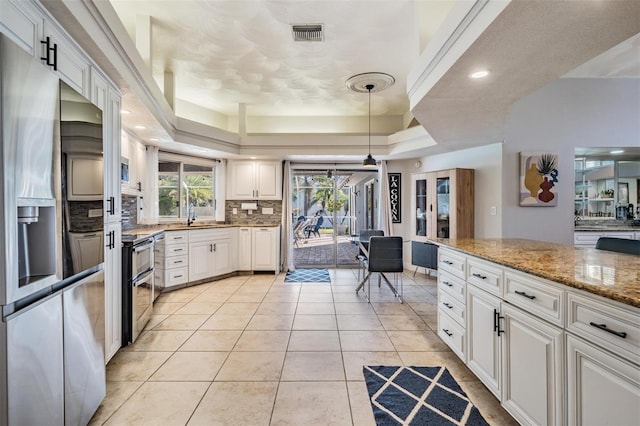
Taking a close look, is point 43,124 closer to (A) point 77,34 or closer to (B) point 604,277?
(A) point 77,34

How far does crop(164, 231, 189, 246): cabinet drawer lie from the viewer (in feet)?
13.8

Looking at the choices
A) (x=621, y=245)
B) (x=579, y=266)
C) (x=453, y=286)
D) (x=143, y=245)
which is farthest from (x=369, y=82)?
(x=143, y=245)

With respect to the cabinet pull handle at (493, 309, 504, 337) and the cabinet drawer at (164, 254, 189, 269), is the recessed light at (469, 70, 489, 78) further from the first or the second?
the cabinet drawer at (164, 254, 189, 269)

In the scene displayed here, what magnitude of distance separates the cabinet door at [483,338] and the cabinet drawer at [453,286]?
90 millimetres

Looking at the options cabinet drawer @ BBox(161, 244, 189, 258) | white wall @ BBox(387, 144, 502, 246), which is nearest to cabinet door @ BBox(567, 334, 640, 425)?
white wall @ BBox(387, 144, 502, 246)

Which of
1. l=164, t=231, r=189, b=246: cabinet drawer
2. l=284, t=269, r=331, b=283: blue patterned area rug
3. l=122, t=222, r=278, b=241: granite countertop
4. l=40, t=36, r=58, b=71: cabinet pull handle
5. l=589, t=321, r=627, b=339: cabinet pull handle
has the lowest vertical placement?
l=284, t=269, r=331, b=283: blue patterned area rug

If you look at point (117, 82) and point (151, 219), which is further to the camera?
point (151, 219)

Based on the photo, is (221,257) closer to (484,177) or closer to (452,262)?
(452,262)

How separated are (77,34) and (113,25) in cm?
33

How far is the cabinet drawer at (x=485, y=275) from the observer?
5.86 ft

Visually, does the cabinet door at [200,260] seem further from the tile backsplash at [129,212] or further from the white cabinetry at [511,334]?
the white cabinetry at [511,334]

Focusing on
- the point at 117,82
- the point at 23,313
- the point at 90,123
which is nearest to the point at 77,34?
the point at 90,123

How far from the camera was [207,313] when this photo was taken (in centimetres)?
342

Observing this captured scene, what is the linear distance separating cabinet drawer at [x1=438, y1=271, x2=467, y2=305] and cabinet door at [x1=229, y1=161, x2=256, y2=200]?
3970 millimetres
